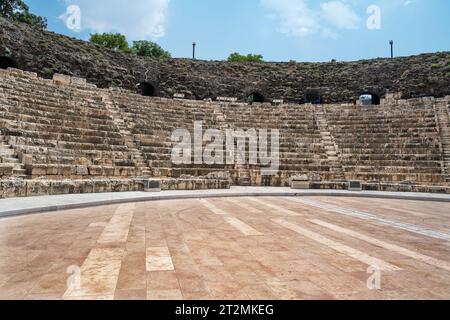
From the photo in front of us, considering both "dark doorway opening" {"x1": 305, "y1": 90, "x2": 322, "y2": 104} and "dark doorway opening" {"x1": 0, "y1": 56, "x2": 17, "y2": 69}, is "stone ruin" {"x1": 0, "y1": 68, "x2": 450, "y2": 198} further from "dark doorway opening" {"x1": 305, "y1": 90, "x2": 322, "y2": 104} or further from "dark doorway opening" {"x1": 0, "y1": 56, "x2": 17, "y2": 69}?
"dark doorway opening" {"x1": 305, "y1": 90, "x2": 322, "y2": 104}

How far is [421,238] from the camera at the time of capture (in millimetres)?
5426

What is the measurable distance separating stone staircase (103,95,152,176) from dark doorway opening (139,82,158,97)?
8367mm

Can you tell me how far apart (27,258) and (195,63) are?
26092 mm

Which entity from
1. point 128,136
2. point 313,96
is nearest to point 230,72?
point 313,96

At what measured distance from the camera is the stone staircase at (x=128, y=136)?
551 inches

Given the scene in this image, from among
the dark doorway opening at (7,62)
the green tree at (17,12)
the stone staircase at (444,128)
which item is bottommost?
the stone staircase at (444,128)

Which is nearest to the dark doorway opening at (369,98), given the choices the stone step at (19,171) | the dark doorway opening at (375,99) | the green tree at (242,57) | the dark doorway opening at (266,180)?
the dark doorway opening at (375,99)

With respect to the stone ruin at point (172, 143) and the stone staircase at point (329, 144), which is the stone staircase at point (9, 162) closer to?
the stone ruin at point (172, 143)

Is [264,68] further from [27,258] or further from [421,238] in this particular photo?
[27,258]

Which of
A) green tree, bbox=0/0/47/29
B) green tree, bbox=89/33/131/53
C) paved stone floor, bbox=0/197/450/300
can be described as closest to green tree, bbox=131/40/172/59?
green tree, bbox=89/33/131/53

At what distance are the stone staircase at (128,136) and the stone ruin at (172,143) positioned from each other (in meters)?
0.05

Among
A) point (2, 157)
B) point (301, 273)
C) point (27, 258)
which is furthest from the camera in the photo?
point (2, 157)

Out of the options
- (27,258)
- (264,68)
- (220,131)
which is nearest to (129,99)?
(220,131)

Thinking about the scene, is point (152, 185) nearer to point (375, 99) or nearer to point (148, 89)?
point (148, 89)
